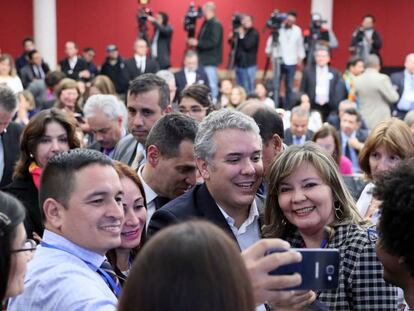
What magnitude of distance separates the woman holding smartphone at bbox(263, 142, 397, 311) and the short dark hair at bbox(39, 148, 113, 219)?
779 millimetres

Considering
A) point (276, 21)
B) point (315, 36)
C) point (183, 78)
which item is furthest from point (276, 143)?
point (315, 36)

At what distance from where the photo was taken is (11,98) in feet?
19.2

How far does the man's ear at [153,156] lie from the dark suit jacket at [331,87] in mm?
10160

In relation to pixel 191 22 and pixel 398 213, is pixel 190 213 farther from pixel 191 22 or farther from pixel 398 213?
pixel 191 22

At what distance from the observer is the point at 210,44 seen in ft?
55.4

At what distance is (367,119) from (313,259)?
37.9 ft

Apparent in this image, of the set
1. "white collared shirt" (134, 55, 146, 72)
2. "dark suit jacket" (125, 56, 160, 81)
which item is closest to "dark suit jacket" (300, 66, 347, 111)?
"dark suit jacket" (125, 56, 160, 81)

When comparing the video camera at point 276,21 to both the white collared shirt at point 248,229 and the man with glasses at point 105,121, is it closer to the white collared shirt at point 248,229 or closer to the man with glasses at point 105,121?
the man with glasses at point 105,121

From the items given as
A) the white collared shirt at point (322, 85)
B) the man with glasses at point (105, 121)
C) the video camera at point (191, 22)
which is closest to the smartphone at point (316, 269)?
the man with glasses at point (105, 121)

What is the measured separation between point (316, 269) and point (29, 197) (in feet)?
10.1

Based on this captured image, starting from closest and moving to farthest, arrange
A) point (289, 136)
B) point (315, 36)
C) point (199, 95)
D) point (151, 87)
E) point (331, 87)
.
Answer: point (151, 87)
point (199, 95)
point (289, 136)
point (331, 87)
point (315, 36)

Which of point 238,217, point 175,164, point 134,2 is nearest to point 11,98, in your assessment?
point 175,164

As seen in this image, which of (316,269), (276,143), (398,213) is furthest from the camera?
(276,143)

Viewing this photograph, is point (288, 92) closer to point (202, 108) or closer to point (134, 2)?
point (134, 2)
